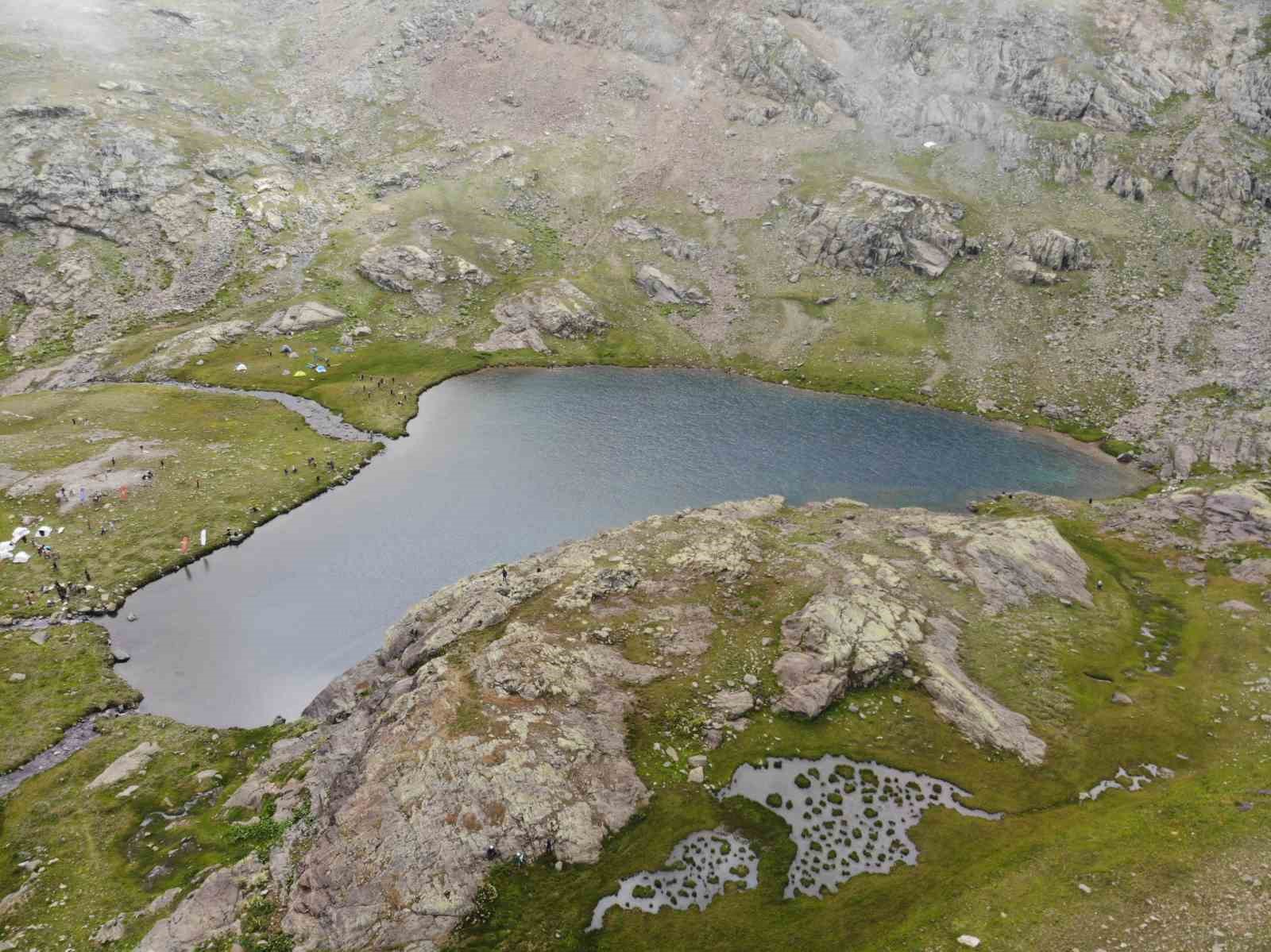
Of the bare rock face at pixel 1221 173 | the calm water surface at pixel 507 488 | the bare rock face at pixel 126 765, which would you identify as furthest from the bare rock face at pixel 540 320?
the bare rock face at pixel 1221 173

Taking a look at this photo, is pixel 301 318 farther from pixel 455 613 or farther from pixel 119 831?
pixel 119 831

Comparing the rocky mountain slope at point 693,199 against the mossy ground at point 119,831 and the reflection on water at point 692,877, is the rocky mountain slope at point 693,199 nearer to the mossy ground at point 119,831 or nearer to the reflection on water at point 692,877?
the mossy ground at point 119,831

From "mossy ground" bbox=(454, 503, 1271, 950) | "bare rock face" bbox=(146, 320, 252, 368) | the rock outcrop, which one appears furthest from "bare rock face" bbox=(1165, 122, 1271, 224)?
"bare rock face" bbox=(146, 320, 252, 368)

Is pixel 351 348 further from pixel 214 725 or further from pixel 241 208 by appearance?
pixel 214 725

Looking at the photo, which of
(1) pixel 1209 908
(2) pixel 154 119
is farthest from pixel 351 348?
(1) pixel 1209 908

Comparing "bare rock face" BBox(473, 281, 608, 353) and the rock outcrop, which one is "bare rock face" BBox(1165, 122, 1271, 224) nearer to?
the rock outcrop

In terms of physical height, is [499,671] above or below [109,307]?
above

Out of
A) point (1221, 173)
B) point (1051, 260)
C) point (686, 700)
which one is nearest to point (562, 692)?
point (686, 700)
